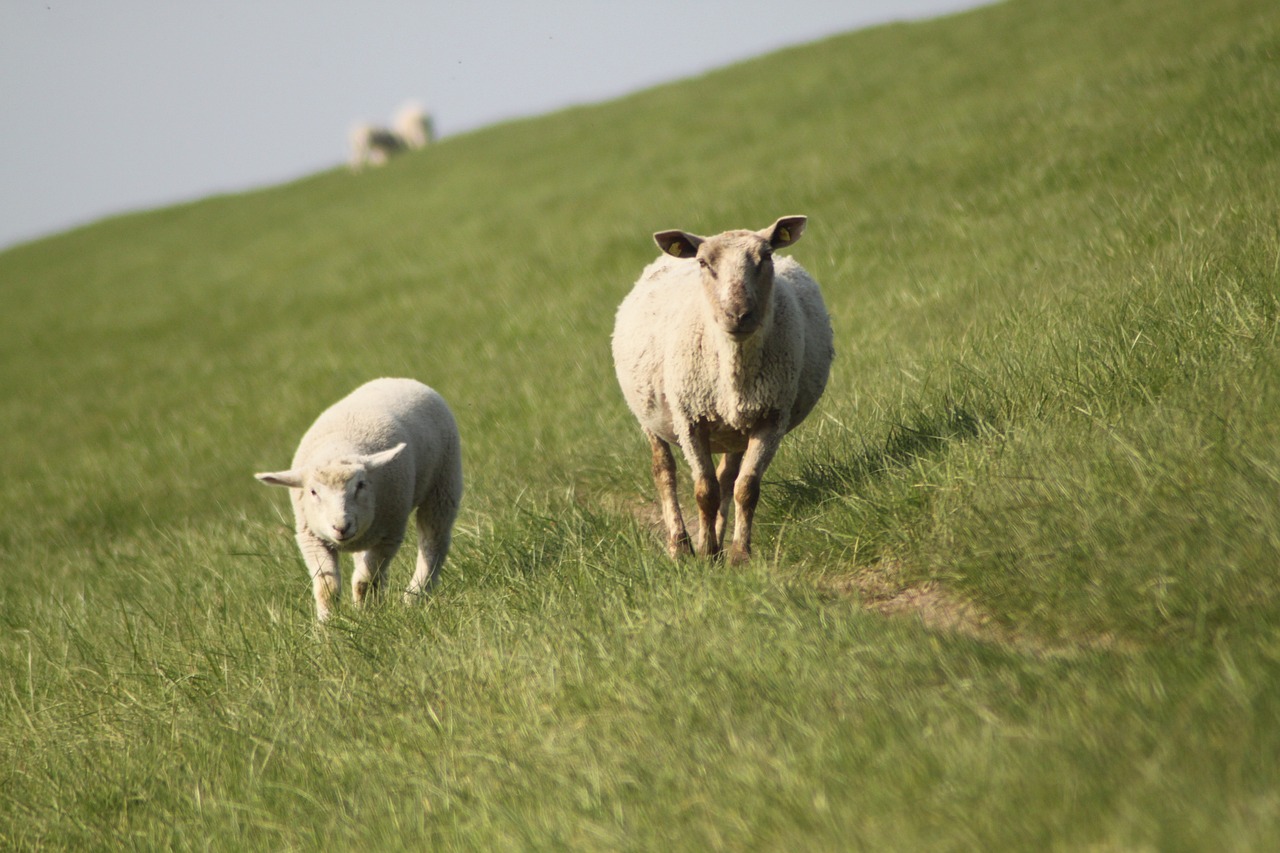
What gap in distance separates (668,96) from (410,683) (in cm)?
2519

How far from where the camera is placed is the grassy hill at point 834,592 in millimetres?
2674

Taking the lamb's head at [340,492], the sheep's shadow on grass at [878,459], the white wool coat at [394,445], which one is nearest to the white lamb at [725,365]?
the sheep's shadow on grass at [878,459]

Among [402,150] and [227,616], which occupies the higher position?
[402,150]

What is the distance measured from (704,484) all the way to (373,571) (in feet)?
5.85

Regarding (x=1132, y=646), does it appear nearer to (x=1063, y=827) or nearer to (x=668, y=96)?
(x=1063, y=827)

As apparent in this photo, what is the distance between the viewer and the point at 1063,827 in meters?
2.28

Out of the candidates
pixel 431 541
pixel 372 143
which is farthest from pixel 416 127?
pixel 431 541

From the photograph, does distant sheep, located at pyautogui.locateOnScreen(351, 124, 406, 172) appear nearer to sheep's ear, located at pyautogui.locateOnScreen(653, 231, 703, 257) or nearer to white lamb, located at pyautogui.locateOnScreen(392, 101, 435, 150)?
white lamb, located at pyautogui.locateOnScreen(392, 101, 435, 150)

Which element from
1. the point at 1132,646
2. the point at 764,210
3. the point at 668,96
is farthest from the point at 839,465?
the point at 668,96

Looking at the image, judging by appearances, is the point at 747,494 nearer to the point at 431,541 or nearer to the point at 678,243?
the point at 678,243

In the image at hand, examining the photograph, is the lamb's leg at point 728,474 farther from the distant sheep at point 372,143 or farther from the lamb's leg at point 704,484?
the distant sheep at point 372,143

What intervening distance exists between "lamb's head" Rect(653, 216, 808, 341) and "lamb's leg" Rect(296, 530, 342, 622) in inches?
88.8

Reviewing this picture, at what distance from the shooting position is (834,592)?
13.8ft

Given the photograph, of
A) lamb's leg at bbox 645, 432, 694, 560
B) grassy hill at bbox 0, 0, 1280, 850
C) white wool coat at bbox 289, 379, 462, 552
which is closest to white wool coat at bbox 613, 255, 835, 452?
lamb's leg at bbox 645, 432, 694, 560
